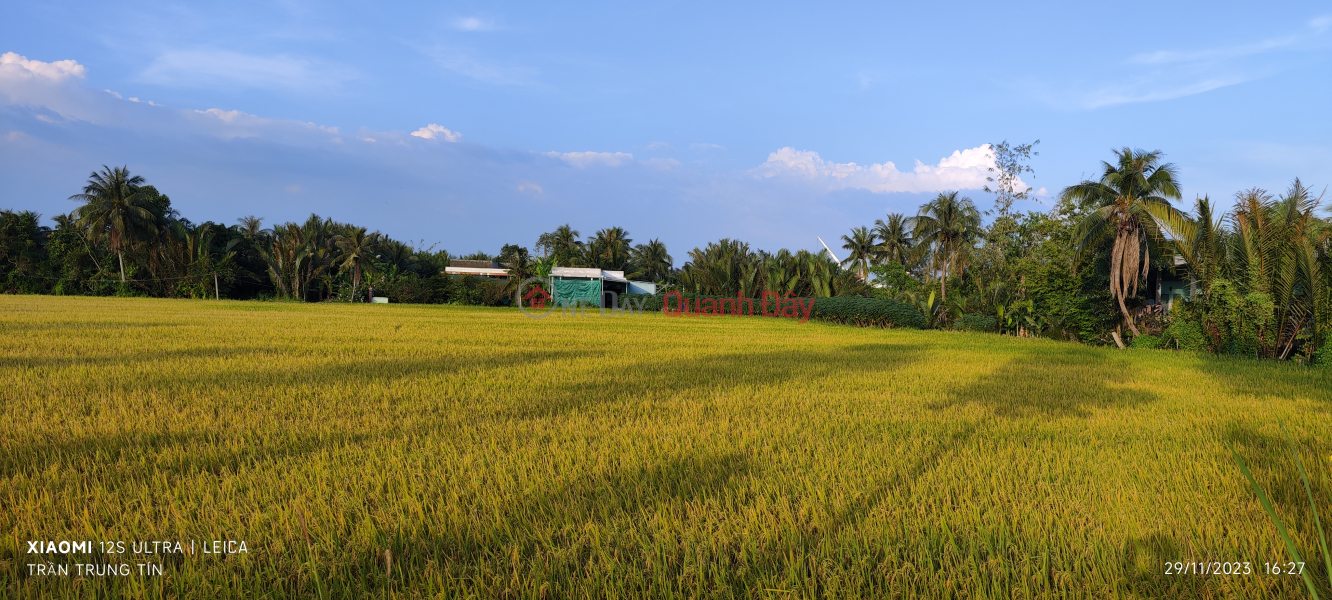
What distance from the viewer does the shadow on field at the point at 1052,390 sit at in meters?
5.24

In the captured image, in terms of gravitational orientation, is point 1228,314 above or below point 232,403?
above

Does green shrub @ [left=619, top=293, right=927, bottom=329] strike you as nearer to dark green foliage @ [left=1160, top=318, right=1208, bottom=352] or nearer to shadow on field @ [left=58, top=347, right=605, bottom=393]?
dark green foliage @ [left=1160, top=318, right=1208, bottom=352]

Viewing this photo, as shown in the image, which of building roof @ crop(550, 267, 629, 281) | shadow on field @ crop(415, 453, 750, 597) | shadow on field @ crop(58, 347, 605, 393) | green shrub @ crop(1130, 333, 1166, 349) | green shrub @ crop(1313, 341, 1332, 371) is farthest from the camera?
building roof @ crop(550, 267, 629, 281)

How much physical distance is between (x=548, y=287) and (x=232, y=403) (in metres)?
31.8

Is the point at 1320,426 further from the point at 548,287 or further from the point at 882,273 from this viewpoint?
the point at 548,287

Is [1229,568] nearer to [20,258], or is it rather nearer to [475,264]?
[20,258]

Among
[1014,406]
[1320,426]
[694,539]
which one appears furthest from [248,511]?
[1320,426]

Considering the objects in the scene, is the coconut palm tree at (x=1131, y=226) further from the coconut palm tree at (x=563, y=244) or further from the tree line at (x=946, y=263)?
the coconut palm tree at (x=563, y=244)

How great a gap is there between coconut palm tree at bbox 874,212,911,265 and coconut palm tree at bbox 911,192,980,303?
25.9 ft

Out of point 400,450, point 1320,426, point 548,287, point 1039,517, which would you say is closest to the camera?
point 1039,517

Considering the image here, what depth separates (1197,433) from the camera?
420cm
